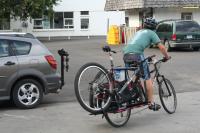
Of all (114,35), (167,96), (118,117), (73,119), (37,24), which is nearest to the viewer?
(118,117)

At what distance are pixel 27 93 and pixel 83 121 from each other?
1956 mm

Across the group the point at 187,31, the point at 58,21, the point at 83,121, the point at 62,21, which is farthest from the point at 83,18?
the point at 83,121

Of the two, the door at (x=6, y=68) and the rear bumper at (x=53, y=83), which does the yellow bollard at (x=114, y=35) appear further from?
the door at (x=6, y=68)

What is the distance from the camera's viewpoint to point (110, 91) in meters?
8.24

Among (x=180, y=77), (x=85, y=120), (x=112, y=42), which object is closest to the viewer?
(x=85, y=120)

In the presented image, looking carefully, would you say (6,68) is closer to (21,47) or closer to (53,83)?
(21,47)

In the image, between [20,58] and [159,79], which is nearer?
[159,79]

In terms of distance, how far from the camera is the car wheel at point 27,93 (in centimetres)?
1042

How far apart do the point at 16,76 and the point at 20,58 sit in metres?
0.40

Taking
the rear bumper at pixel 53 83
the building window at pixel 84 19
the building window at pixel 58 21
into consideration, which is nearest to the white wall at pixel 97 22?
the building window at pixel 84 19

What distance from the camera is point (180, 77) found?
1598cm

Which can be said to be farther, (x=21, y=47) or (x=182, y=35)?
(x=182, y=35)

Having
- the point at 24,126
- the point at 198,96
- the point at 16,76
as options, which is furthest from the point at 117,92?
the point at 198,96

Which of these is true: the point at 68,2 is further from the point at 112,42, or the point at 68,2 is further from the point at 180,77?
the point at 180,77
